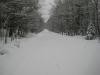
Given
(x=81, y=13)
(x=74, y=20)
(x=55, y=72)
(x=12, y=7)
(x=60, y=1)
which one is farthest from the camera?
(x=60, y=1)

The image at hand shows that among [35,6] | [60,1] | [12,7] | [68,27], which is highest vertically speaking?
[60,1]

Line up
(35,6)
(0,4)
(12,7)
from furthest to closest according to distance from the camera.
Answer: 1. (35,6)
2. (12,7)
3. (0,4)

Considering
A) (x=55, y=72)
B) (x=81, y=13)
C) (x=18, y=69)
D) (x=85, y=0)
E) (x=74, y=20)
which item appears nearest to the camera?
(x=55, y=72)

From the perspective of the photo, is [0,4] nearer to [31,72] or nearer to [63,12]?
[31,72]

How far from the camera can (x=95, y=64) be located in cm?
560

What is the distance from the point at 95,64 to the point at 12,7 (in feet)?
38.1

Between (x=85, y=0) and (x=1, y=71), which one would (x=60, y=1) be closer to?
(x=85, y=0)

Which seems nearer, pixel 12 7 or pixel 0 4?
pixel 0 4

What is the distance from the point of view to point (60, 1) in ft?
123

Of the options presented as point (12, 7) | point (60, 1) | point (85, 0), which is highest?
point (60, 1)

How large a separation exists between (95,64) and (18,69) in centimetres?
385

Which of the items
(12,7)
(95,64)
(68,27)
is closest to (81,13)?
(68,27)

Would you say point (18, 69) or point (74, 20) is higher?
point (74, 20)

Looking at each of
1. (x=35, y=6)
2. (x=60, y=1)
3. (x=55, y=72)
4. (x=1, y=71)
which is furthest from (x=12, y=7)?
(x=60, y=1)
